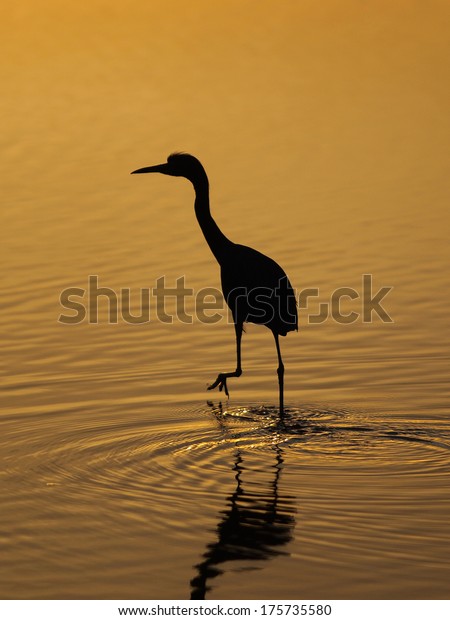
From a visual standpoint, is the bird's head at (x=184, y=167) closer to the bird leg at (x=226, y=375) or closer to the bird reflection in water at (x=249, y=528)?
the bird leg at (x=226, y=375)

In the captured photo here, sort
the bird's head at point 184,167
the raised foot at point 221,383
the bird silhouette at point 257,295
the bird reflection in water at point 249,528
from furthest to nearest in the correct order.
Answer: the bird's head at point 184,167 < the bird silhouette at point 257,295 < the raised foot at point 221,383 < the bird reflection in water at point 249,528

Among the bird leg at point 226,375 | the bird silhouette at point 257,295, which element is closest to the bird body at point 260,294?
the bird silhouette at point 257,295

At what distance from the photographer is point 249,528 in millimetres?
9211

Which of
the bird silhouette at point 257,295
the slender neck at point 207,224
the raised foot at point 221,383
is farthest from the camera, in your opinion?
the slender neck at point 207,224

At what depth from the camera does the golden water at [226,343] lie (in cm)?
885

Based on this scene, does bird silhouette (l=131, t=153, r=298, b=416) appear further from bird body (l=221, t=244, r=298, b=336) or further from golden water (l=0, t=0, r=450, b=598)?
golden water (l=0, t=0, r=450, b=598)

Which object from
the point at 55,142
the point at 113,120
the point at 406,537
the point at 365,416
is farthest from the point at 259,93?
the point at 406,537

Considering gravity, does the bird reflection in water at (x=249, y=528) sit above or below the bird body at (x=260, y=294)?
below

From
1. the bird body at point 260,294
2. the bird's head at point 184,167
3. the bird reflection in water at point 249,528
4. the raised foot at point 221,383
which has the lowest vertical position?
the bird reflection in water at point 249,528

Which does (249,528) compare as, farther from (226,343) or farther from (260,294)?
(226,343)

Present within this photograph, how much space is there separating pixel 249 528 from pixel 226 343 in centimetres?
588

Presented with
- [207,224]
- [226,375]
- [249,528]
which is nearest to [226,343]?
[207,224]

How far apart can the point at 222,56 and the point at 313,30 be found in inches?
→ 193

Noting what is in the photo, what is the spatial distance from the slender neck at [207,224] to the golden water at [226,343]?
1.24 metres
